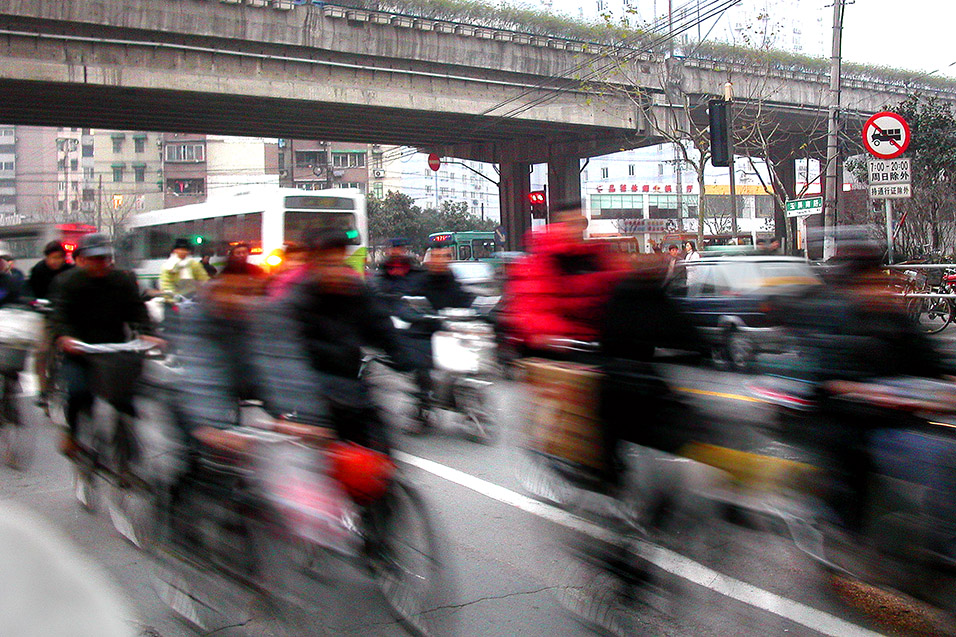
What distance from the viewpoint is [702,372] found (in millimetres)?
11375

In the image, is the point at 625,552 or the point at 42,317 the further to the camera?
the point at 42,317

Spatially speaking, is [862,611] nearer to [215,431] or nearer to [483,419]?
[215,431]

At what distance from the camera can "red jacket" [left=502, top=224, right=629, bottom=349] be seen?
13.3ft

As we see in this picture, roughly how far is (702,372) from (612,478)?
7834 mm

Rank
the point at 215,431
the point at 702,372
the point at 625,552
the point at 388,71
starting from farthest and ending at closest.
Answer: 1. the point at 388,71
2. the point at 702,372
3. the point at 215,431
4. the point at 625,552

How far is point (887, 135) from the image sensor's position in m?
13.0

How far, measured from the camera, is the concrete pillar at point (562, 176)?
37156mm

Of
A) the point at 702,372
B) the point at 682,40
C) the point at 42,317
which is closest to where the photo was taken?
the point at 42,317

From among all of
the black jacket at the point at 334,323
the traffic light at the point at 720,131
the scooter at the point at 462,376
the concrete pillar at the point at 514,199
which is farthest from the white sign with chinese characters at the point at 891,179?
the concrete pillar at the point at 514,199

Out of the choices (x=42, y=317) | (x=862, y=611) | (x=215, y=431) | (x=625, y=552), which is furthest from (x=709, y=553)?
(x=42, y=317)

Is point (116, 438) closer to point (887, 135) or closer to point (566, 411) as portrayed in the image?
point (566, 411)

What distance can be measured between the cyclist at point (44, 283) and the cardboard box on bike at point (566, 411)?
3719 millimetres

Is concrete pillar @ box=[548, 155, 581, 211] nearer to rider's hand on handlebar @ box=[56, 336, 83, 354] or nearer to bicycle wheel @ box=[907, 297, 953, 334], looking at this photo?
bicycle wheel @ box=[907, 297, 953, 334]

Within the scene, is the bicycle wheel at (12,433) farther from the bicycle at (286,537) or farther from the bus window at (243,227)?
the bus window at (243,227)
